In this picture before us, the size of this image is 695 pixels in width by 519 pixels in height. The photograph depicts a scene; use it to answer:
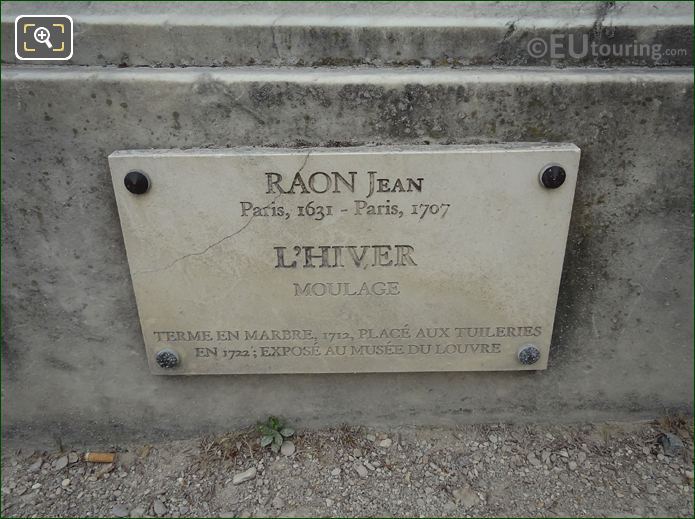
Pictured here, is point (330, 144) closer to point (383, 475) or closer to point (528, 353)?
point (528, 353)

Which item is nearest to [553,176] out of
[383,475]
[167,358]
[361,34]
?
[361,34]

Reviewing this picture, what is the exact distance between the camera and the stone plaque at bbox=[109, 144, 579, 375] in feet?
5.88

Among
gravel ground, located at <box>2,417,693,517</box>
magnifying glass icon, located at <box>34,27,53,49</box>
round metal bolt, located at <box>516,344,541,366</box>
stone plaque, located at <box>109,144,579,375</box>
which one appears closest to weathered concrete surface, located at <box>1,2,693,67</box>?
magnifying glass icon, located at <box>34,27,53,49</box>

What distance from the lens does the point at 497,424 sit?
2332 millimetres

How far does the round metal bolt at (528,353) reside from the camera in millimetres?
2096

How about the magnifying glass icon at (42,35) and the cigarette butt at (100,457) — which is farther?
→ the cigarette butt at (100,457)

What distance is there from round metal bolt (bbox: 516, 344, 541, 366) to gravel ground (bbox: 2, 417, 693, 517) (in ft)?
1.41

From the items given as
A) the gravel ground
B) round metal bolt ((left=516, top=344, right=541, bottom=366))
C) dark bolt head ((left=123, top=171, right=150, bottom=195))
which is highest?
dark bolt head ((left=123, top=171, right=150, bottom=195))

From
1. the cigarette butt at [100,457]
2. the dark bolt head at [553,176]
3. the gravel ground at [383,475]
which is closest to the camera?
the dark bolt head at [553,176]

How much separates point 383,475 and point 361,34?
6.01ft

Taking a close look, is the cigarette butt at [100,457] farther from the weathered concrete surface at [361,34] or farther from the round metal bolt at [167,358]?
the weathered concrete surface at [361,34]

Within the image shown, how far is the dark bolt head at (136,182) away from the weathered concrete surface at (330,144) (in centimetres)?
13

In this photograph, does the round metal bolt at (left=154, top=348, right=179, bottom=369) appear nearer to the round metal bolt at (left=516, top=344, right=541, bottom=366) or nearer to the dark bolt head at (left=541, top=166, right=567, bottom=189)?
the round metal bolt at (left=516, top=344, right=541, bottom=366)

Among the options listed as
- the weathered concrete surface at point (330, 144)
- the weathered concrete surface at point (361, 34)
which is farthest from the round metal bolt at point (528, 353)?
the weathered concrete surface at point (361, 34)
